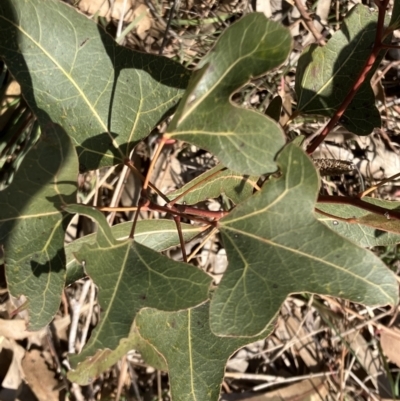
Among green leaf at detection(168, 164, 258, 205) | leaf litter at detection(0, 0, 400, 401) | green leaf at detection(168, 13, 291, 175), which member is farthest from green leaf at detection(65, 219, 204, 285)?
leaf litter at detection(0, 0, 400, 401)

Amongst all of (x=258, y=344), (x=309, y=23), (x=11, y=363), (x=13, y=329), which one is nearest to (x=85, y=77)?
(x=309, y=23)

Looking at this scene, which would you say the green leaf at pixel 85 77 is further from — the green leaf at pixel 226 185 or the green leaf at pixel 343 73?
the green leaf at pixel 343 73

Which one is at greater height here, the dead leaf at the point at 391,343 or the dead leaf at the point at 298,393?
the dead leaf at the point at 391,343

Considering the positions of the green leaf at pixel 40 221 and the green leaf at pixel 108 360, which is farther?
the green leaf at pixel 108 360

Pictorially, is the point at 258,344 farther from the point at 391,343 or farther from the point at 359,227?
the point at 359,227

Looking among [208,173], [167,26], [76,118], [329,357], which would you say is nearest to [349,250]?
[208,173]

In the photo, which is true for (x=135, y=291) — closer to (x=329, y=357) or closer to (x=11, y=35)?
(x=11, y=35)

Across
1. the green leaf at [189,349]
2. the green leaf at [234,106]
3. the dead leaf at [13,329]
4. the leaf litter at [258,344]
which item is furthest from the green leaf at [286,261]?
the dead leaf at [13,329]

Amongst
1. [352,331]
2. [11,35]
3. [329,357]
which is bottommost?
[329,357]
